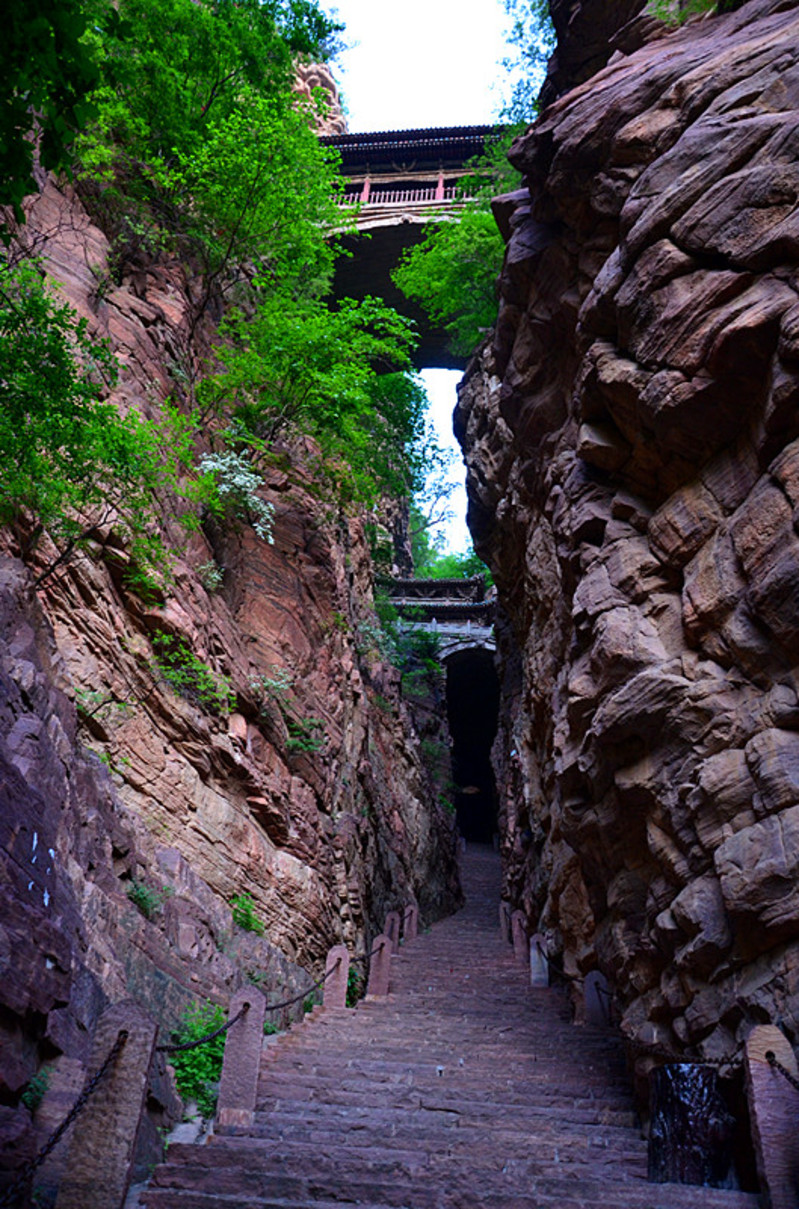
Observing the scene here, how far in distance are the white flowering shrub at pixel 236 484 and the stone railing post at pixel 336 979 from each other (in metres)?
6.56

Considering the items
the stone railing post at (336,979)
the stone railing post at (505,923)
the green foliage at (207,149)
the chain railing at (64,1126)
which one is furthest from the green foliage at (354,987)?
the green foliage at (207,149)

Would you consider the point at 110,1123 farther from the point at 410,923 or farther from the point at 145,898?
the point at 410,923

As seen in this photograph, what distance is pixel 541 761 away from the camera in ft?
43.9

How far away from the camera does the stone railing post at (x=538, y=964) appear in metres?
13.3

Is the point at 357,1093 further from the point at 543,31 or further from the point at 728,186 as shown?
the point at 543,31

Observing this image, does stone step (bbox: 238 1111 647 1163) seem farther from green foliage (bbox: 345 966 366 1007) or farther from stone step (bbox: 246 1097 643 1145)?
green foliage (bbox: 345 966 366 1007)

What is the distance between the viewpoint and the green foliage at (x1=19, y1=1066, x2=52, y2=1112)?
446 cm

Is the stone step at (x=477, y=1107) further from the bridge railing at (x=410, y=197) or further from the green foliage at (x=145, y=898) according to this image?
the bridge railing at (x=410, y=197)

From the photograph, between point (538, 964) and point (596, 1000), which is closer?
point (596, 1000)

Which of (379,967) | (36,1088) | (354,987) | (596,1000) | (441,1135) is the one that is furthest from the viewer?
(354,987)

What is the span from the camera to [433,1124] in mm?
6738

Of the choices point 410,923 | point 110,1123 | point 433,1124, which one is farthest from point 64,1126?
point 410,923

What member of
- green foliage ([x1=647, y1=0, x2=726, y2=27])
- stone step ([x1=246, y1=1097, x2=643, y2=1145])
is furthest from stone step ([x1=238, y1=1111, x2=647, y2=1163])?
green foliage ([x1=647, y1=0, x2=726, y2=27])

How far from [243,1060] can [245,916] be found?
3581 mm
